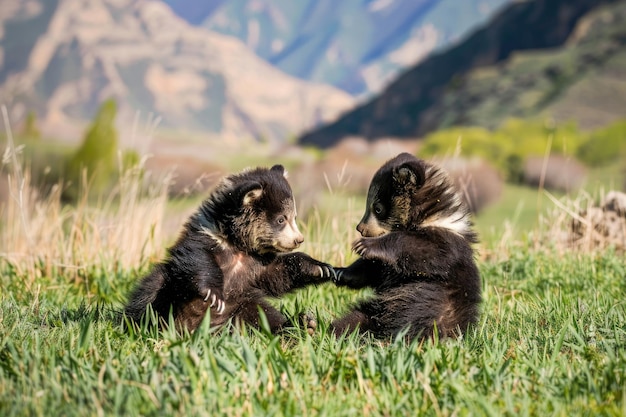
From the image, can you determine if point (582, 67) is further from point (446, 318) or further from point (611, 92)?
point (446, 318)

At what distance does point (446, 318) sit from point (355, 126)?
107 metres

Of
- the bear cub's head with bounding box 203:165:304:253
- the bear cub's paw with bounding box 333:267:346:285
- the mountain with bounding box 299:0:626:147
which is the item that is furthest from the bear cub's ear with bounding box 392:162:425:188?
the mountain with bounding box 299:0:626:147

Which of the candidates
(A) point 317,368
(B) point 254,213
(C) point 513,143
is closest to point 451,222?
(B) point 254,213

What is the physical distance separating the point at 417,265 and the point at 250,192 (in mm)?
1353

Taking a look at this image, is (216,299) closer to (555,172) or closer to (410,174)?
(410,174)

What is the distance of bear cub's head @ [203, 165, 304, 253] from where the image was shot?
17.0 ft

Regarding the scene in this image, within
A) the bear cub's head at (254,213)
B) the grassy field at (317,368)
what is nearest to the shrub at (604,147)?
the bear cub's head at (254,213)

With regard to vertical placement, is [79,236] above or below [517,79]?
below

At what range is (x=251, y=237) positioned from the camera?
5.27m

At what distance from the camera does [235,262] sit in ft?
17.0

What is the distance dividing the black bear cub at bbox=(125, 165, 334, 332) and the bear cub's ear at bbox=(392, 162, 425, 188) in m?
0.86

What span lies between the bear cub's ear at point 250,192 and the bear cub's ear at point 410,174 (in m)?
1.03

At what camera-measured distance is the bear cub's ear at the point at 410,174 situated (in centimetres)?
513

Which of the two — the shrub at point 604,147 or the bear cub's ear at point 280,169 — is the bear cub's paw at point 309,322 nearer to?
the bear cub's ear at point 280,169
